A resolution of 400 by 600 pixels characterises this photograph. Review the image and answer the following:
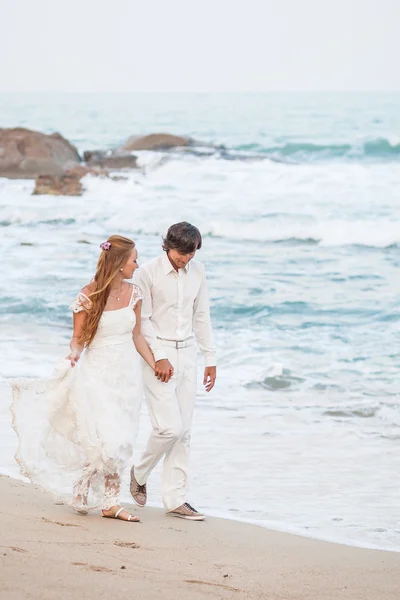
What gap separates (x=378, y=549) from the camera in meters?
3.28

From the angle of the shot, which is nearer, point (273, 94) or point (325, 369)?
point (325, 369)

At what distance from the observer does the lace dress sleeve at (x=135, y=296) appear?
10.8 ft

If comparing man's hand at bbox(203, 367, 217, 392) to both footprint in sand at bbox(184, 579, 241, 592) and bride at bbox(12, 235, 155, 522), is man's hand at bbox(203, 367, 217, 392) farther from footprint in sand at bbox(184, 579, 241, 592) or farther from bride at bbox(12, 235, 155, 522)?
footprint in sand at bbox(184, 579, 241, 592)

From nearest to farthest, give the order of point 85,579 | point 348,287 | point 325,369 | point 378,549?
point 85,579 < point 378,549 < point 325,369 < point 348,287

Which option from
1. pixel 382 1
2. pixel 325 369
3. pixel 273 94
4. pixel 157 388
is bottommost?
pixel 325 369

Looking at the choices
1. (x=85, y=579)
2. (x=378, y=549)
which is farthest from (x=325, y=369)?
(x=85, y=579)

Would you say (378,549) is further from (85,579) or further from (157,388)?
(85,579)

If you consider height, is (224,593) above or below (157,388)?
below

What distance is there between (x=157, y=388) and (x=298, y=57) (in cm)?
1456

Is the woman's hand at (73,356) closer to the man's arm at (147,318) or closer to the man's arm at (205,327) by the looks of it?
the man's arm at (147,318)

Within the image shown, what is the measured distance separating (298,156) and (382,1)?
15.4 feet

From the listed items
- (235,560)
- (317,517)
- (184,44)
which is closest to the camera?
(235,560)

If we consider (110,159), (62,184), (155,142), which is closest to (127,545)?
(62,184)

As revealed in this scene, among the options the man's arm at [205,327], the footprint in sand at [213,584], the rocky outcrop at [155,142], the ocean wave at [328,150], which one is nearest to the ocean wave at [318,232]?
the ocean wave at [328,150]
